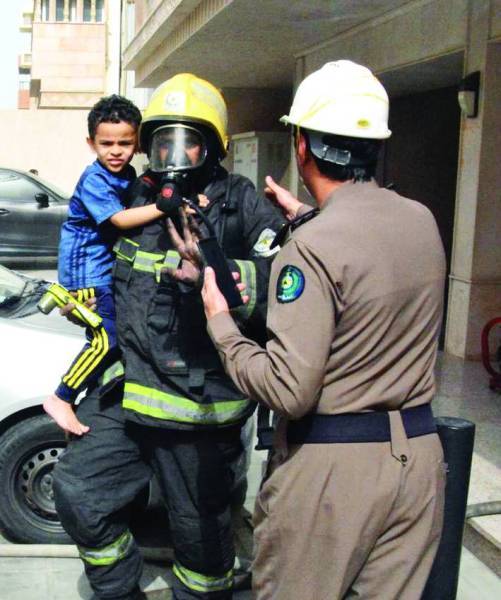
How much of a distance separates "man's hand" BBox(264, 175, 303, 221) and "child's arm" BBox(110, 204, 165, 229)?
34 cm

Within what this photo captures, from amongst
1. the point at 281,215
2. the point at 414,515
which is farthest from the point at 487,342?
the point at 414,515

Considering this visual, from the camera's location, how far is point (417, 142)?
40.3ft

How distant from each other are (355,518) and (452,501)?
88 centimetres

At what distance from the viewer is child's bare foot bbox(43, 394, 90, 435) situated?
297cm

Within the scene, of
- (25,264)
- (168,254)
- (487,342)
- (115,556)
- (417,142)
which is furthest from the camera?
(25,264)

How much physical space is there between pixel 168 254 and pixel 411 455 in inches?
40.2

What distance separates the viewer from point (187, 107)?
2.74 meters

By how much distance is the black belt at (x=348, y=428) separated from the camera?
208cm

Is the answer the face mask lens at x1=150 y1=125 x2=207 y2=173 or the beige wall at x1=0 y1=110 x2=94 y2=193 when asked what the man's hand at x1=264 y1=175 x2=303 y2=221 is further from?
the beige wall at x1=0 y1=110 x2=94 y2=193

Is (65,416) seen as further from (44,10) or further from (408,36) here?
(44,10)

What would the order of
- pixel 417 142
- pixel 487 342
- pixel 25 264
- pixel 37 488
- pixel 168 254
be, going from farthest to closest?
pixel 25 264 → pixel 417 142 → pixel 487 342 → pixel 37 488 → pixel 168 254

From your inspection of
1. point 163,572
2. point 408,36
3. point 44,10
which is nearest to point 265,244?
point 163,572

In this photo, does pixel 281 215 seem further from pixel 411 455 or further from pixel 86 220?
pixel 411 455

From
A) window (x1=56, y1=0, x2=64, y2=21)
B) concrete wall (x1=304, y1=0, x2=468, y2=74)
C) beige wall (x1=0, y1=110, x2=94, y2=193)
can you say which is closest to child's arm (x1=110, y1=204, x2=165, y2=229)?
concrete wall (x1=304, y1=0, x2=468, y2=74)
